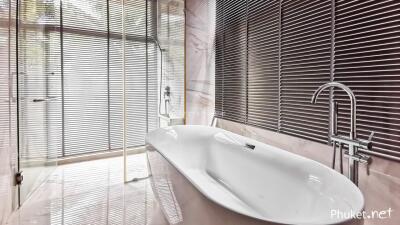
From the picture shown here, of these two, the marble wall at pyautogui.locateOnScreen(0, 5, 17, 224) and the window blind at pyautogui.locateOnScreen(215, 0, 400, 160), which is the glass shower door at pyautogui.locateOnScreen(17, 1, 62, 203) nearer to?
the marble wall at pyautogui.locateOnScreen(0, 5, 17, 224)

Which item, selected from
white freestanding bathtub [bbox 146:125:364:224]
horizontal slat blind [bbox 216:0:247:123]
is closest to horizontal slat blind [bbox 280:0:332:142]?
white freestanding bathtub [bbox 146:125:364:224]

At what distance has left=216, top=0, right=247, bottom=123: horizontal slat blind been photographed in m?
2.80

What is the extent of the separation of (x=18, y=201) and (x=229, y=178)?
6.70 feet

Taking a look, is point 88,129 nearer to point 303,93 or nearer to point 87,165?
point 87,165

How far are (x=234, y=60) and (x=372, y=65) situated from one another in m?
1.65

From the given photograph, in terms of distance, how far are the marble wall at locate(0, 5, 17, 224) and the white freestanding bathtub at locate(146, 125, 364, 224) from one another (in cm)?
116

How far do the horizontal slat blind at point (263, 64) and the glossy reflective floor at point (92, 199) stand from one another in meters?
1.37

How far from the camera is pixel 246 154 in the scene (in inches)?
86.8

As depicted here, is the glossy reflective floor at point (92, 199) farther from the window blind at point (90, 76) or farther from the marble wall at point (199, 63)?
the marble wall at point (199, 63)

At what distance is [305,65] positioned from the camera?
1971 mm

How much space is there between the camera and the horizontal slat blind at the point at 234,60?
2.80 metres

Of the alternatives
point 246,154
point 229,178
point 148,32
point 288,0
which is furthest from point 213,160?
point 148,32

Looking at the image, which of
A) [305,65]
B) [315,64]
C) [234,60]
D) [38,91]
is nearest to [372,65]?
[315,64]

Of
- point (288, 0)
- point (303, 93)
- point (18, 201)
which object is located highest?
point (288, 0)
